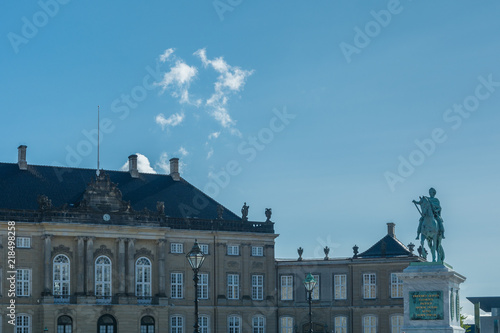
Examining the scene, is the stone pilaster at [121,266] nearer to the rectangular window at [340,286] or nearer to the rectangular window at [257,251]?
the rectangular window at [257,251]

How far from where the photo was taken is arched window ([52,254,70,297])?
6203cm

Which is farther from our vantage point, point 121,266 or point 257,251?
point 257,251

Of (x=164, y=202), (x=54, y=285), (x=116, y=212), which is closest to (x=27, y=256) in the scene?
(x=54, y=285)

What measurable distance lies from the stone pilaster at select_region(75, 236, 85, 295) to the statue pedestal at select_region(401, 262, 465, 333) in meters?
32.5

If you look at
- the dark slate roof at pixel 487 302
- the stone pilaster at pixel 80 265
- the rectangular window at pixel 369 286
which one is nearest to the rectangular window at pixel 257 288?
the rectangular window at pixel 369 286

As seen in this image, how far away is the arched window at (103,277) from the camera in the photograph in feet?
208

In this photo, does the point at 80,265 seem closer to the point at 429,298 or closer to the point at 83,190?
the point at 83,190

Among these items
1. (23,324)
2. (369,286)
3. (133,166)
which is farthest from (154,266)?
(369,286)

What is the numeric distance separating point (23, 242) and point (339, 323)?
74.4 ft

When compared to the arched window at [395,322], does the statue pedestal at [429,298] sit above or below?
above

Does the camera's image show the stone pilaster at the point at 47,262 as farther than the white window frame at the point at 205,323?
No

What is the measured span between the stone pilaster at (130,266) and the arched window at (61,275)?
4046 mm

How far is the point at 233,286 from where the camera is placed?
2702 inches

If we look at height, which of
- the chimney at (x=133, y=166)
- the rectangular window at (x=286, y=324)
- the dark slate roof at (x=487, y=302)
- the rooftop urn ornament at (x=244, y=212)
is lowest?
the rectangular window at (x=286, y=324)
